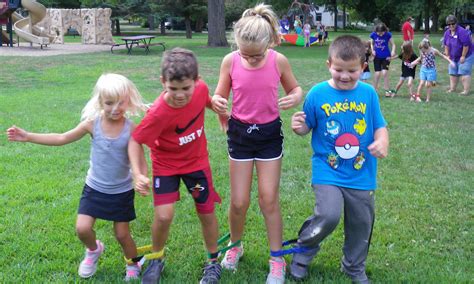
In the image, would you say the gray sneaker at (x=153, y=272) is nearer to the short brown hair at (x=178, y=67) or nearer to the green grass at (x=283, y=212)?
the green grass at (x=283, y=212)

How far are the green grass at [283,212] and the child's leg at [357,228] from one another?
120mm

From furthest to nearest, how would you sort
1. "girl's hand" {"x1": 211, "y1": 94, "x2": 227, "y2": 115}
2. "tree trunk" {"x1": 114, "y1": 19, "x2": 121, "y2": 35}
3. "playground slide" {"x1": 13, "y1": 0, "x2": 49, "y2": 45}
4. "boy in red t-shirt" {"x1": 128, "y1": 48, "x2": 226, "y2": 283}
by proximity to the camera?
"tree trunk" {"x1": 114, "y1": 19, "x2": 121, "y2": 35} → "playground slide" {"x1": 13, "y1": 0, "x2": 49, "y2": 45} → "girl's hand" {"x1": 211, "y1": 94, "x2": 227, "y2": 115} → "boy in red t-shirt" {"x1": 128, "y1": 48, "x2": 226, "y2": 283}

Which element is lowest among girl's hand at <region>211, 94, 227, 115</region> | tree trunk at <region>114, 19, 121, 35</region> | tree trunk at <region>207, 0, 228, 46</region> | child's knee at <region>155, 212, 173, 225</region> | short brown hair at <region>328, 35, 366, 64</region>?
child's knee at <region>155, 212, 173, 225</region>

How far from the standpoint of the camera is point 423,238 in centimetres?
426

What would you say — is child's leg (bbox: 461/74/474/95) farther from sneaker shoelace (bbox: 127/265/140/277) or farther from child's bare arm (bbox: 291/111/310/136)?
sneaker shoelace (bbox: 127/265/140/277)

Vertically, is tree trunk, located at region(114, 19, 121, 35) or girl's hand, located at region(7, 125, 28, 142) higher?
tree trunk, located at region(114, 19, 121, 35)

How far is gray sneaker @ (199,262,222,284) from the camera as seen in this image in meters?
3.45

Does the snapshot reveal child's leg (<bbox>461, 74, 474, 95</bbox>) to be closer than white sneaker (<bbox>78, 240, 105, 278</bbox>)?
No

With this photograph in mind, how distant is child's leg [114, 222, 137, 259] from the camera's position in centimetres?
353

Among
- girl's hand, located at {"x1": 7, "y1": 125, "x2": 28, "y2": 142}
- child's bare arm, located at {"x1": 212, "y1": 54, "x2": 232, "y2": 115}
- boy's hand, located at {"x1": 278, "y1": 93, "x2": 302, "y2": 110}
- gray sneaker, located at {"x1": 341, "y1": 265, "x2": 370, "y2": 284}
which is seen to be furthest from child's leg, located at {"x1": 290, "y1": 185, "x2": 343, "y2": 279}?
girl's hand, located at {"x1": 7, "y1": 125, "x2": 28, "y2": 142}

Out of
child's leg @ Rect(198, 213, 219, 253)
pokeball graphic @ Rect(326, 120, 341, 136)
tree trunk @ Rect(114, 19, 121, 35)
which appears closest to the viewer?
pokeball graphic @ Rect(326, 120, 341, 136)

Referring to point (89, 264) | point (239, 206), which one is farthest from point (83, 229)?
point (239, 206)

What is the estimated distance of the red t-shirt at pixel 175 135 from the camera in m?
3.29

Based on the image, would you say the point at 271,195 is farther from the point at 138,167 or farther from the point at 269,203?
the point at 138,167
